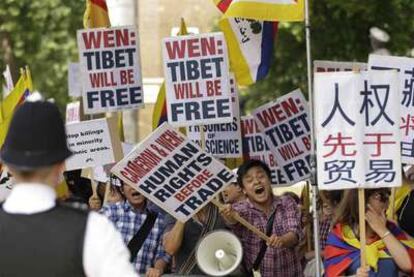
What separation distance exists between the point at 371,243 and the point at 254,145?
3.86 metres

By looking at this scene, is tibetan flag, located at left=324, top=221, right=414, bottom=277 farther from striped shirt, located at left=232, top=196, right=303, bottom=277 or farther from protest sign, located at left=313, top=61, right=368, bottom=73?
protest sign, located at left=313, top=61, right=368, bottom=73

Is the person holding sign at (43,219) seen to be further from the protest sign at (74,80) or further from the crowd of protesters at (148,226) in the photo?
the protest sign at (74,80)

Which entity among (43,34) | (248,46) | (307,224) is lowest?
(307,224)

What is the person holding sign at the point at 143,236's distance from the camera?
8227 millimetres

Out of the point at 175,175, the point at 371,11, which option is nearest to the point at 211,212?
the point at 175,175

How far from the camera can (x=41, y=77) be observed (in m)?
22.8

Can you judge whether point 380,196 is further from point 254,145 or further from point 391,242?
point 254,145

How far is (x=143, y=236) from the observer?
825 cm

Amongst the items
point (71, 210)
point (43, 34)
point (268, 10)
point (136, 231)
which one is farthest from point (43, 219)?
point (43, 34)

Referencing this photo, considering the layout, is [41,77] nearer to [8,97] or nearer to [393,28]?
[393,28]

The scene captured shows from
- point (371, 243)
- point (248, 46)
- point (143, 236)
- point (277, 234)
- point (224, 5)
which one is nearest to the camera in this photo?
point (371, 243)

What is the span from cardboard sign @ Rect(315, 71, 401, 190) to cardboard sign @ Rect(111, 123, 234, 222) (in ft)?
4.77

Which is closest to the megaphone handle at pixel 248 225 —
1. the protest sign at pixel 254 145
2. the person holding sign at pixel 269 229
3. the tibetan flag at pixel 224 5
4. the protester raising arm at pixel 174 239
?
the person holding sign at pixel 269 229

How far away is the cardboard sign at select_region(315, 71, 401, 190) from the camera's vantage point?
22.7 feet
